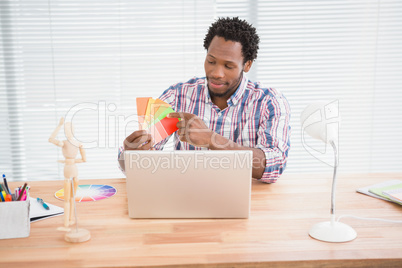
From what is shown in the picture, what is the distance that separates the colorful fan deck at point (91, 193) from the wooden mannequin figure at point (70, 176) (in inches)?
12.5

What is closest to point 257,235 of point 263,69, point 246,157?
point 246,157

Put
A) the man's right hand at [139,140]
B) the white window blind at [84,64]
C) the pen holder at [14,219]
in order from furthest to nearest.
Answer: the white window blind at [84,64]
the man's right hand at [139,140]
the pen holder at [14,219]

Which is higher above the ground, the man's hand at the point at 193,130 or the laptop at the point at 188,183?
the man's hand at the point at 193,130

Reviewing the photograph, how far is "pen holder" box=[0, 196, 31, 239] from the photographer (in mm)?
1062

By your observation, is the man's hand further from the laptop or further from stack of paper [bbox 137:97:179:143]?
the laptop

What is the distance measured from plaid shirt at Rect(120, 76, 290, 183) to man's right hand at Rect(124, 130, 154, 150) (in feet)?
1.45

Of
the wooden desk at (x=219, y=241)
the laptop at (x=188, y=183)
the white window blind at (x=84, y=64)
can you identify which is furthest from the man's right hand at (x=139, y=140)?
the white window blind at (x=84, y=64)

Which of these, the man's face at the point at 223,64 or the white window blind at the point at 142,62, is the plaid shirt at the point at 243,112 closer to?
the man's face at the point at 223,64

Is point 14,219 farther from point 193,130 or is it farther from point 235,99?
point 235,99

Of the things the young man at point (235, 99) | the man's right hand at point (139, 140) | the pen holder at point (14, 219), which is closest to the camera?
the pen holder at point (14, 219)

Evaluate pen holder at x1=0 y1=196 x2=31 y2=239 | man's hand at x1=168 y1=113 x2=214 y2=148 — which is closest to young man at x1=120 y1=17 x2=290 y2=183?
man's hand at x1=168 y1=113 x2=214 y2=148

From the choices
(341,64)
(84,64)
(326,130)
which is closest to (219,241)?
(326,130)

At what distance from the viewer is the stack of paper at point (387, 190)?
1.35 meters

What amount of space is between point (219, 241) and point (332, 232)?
32cm
